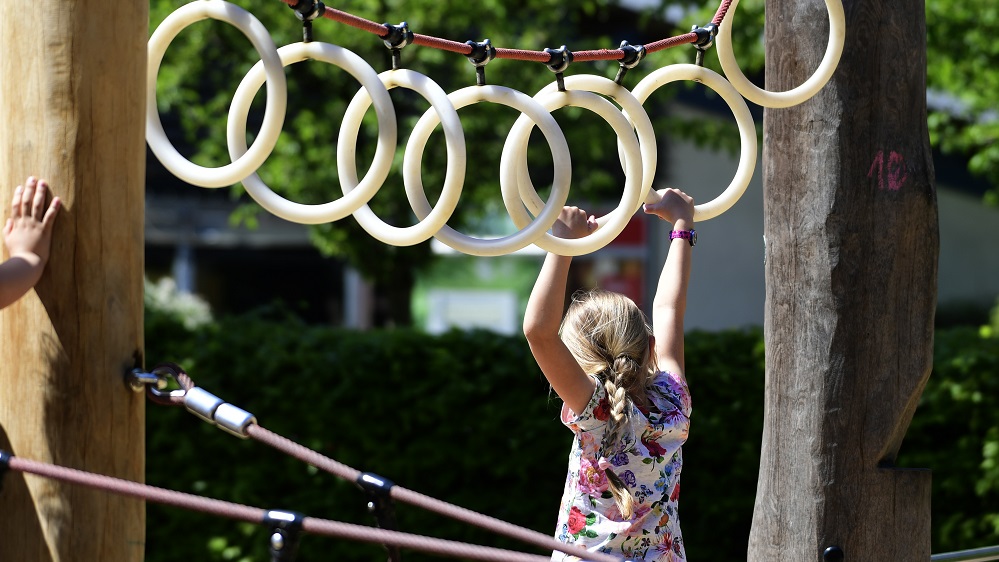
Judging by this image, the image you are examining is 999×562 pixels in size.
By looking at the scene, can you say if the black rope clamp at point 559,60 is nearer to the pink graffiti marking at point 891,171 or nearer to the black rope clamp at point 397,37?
the black rope clamp at point 397,37

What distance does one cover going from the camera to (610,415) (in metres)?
2.25

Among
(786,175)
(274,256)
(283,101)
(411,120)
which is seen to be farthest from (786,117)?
(274,256)

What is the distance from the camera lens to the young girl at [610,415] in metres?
2.20

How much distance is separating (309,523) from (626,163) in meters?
0.94

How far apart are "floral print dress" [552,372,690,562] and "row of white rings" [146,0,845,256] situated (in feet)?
1.35

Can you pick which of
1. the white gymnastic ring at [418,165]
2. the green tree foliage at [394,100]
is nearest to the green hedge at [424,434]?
the green tree foliage at [394,100]

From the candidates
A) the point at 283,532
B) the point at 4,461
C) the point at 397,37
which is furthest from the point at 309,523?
the point at 397,37

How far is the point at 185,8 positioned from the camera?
1925 millimetres

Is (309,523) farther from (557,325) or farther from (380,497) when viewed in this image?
(557,325)

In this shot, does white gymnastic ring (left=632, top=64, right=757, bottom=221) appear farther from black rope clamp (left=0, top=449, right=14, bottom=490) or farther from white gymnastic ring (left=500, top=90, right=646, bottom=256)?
black rope clamp (left=0, top=449, right=14, bottom=490)

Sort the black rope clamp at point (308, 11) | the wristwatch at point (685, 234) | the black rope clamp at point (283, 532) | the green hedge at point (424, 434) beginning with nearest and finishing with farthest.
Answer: the black rope clamp at point (283, 532) → the black rope clamp at point (308, 11) → the wristwatch at point (685, 234) → the green hedge at point (424, 434)

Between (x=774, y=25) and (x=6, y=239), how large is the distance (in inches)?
73.4

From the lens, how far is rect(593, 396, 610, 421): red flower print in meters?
2.24

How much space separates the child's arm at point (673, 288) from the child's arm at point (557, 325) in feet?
1.11
